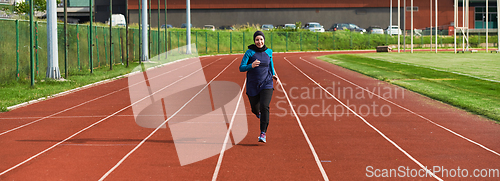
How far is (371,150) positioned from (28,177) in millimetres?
5002

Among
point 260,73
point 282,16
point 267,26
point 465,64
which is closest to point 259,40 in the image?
point 260,73

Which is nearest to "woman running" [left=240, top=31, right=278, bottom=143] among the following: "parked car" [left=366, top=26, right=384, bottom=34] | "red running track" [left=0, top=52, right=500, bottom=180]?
"red running track" [left=0, top=52, right=500, bottom=180]

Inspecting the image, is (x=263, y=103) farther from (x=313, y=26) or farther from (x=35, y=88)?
(x=313, y=26)

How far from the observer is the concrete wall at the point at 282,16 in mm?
69562

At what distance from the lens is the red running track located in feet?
22.1

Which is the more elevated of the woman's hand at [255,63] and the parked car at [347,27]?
the parked car at [347,27]

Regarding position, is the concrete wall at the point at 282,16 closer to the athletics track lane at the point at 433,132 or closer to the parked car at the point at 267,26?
the parked car at the point at 267,26

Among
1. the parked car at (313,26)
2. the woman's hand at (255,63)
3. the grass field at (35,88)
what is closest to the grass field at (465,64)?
the woman's hand at (255,63)

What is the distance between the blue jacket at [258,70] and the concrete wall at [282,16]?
62.2 metres

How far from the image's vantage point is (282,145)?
845cm

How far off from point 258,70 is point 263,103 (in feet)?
1.77

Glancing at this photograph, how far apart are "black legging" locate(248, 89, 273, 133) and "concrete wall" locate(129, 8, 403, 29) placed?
62.1m

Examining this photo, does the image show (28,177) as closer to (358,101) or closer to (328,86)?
(358,101)

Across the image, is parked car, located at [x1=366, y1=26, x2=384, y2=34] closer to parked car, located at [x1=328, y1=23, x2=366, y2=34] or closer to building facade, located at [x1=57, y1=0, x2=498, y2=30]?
parked car, located at [x1=328, y1=23, x2=366, y2=34]
